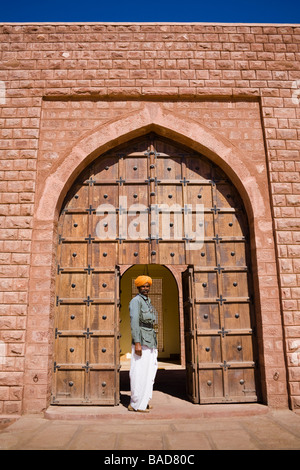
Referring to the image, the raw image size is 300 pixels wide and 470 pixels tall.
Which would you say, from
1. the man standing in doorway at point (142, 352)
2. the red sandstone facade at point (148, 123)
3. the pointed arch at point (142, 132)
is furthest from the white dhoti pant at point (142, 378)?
the pointed arch at point (142, 132)

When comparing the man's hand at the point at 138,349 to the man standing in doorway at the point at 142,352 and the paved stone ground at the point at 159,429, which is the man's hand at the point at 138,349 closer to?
the man standing in doorway at the point at 142,352

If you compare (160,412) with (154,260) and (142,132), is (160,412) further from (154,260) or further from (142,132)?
(142,132)

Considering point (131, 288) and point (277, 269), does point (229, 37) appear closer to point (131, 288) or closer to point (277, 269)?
point (277, 269)

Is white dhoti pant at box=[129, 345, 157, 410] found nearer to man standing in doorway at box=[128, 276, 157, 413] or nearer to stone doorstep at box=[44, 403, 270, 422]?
man standing in doorway at box=[128, 276, 157, 413]

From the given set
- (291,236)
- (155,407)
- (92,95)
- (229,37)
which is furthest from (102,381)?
(229,37)

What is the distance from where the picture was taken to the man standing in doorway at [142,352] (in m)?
4.09

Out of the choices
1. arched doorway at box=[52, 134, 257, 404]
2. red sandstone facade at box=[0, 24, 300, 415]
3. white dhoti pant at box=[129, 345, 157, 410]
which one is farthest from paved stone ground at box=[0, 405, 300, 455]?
red sandstone facade at box=[0, 24, 300, 415]

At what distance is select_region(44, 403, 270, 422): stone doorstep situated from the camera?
3.91 m

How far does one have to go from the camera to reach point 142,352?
4.23 meters

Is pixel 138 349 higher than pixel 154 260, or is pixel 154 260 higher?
pixel 154 260

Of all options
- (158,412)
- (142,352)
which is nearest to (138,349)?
(142,352)

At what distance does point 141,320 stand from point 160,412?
1028mm

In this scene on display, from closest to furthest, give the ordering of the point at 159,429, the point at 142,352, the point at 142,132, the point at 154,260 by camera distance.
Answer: the point at 159,429 → the point at 142,352 → the point at 154,260 → the point at 142,132

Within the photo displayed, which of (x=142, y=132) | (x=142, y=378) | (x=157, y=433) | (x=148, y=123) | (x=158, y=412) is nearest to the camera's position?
A: (x=157, y=433)
